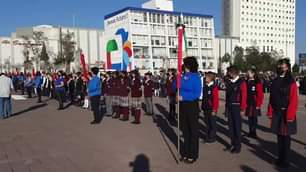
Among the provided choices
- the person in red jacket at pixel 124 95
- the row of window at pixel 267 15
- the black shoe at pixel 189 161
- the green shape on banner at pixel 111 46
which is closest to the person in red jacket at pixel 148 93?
the person in red jacket at pixel 124 95

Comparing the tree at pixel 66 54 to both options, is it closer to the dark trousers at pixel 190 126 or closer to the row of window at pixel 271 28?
the dark trousers at pixel 190 126

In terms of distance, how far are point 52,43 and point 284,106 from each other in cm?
11031

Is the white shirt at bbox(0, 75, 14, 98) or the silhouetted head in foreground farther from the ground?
the white shirt at bbox(0, 75, 14, 98)

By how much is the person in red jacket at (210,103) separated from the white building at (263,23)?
437 ft

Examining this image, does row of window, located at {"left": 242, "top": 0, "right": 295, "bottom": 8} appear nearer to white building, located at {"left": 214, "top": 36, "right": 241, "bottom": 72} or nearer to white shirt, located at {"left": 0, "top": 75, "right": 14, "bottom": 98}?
white building, located at {"left": 214, "top": 36, "right": 241, "bottom": 72}

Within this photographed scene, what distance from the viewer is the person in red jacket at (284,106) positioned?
600 centimetres

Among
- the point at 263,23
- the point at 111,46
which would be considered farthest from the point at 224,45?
the point at 111,46

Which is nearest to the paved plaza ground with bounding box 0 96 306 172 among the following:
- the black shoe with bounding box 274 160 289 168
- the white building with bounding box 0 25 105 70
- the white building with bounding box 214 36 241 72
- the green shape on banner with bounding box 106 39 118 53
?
the black shoe with bounding box 274 160 289 168

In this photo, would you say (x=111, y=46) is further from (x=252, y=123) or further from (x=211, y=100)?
(x=211, y=100)

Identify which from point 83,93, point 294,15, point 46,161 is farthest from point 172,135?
point 294,15

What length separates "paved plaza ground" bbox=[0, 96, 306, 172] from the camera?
6352 millimetres

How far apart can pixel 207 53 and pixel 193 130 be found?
10225 cm

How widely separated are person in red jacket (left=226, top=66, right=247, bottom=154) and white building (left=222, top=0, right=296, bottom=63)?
13405 cm

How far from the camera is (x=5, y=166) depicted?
6.53 metres
